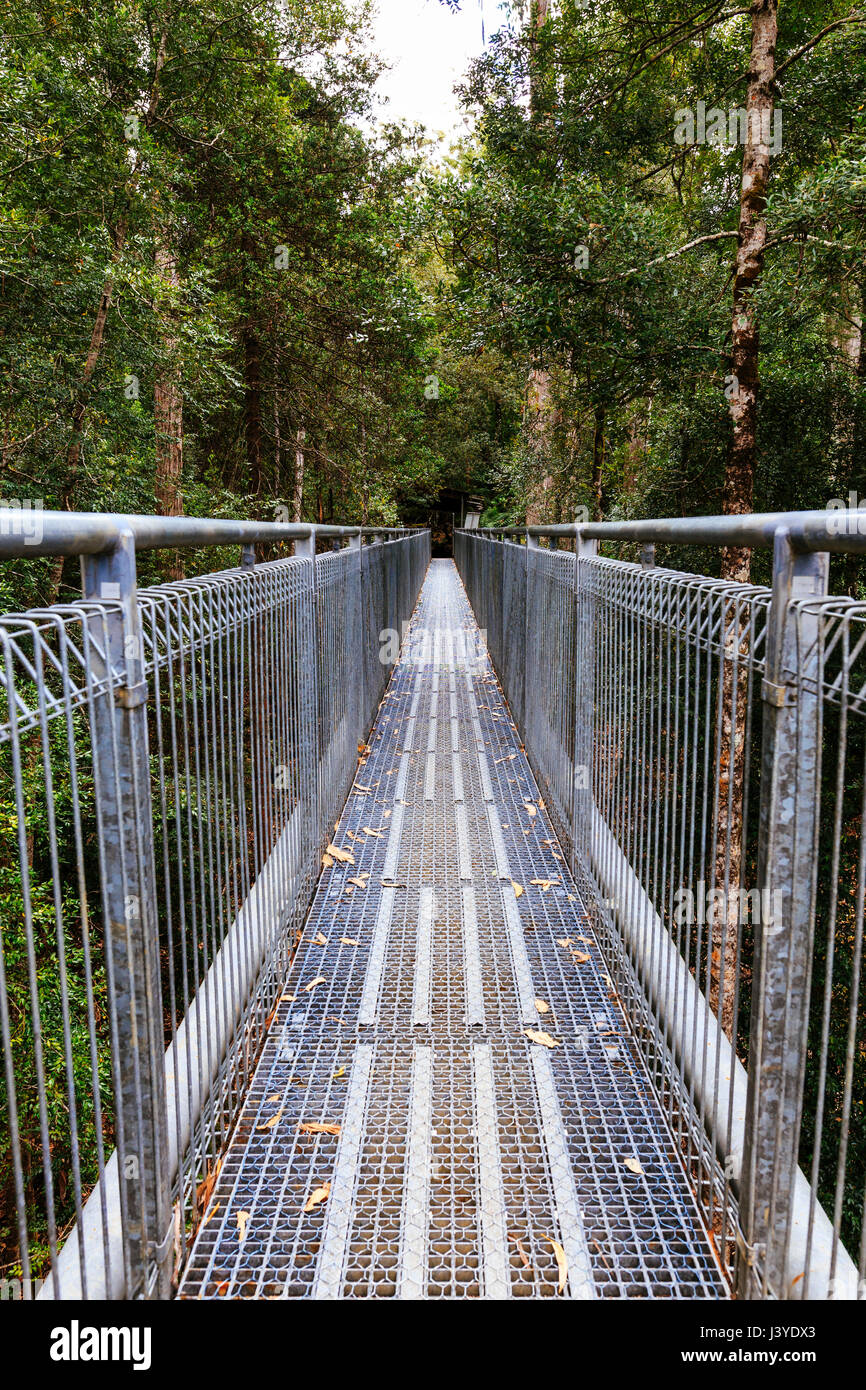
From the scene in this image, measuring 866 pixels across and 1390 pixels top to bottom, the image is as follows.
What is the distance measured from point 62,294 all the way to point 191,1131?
29.4 ft

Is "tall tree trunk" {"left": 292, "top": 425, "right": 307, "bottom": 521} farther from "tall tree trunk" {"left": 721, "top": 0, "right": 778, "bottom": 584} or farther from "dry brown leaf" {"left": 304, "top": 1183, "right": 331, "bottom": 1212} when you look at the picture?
"dry brown leaf" {"left": 304, "top": 1183, "right": 331, "bottom": 1212}

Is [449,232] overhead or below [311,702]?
overhead

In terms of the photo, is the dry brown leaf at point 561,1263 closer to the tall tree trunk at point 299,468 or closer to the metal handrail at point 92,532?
the metal handrail at point 92,532

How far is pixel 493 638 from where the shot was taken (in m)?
11.2

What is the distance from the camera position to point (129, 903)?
1849mm

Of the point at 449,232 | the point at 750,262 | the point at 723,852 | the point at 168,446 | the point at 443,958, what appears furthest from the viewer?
the point at 168,446

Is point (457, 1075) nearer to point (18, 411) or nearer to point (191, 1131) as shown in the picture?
point (191, 1131)

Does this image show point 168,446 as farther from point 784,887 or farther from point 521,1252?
point 784,887

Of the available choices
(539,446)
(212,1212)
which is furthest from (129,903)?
(539,446)

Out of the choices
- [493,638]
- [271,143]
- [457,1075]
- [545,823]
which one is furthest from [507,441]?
[457,1075]

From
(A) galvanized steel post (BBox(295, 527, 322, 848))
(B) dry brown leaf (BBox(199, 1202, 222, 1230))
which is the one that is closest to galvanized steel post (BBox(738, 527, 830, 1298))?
(B) dry brown leaf (BBox(199, 1202, 222, 1230))

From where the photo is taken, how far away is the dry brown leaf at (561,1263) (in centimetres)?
214

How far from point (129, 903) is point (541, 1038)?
6.32ft
